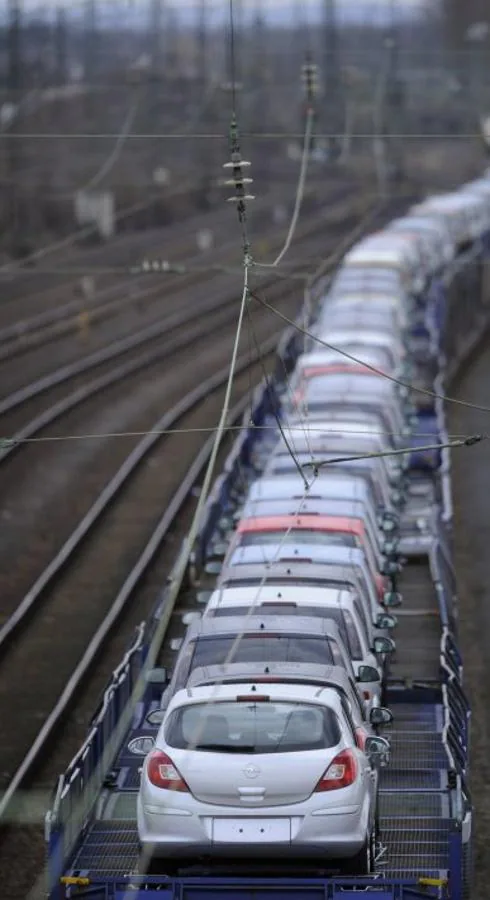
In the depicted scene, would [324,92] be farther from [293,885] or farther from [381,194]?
[293,885]

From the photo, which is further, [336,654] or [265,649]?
[336,654]

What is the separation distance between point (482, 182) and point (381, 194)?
14.4 meters

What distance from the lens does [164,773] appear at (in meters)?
12.2

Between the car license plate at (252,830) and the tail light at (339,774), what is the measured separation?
316 millimetres

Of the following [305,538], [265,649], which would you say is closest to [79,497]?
[305,538]

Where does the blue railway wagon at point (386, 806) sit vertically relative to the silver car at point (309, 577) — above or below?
below

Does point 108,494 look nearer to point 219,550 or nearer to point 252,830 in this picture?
point 219,550

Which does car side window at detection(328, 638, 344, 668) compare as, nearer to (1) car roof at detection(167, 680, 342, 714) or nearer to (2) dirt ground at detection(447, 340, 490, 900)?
(1) car roof at detection(167, 680, 342, 714)

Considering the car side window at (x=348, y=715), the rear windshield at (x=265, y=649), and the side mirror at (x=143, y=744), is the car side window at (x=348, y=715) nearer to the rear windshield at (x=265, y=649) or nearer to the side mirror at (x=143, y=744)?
the rear windshield at (x=265, y=649)

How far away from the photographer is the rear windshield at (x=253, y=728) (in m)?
12.2

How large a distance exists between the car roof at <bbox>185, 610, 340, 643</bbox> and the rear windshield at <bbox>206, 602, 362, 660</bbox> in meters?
0.56

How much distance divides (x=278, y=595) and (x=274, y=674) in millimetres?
2876

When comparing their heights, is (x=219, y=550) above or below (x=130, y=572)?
above

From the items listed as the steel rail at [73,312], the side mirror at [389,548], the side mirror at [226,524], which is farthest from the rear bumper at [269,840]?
the steel rail at [73,312]
